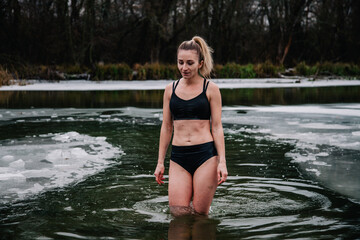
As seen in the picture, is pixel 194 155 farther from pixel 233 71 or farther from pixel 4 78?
pixel 233 71

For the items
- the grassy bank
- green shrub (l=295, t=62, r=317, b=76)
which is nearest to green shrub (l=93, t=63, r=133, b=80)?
the grassy bank

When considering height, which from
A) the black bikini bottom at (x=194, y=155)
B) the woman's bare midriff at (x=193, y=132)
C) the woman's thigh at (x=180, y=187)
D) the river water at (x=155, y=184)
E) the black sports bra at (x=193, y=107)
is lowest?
the river water at (x=155, y=184)

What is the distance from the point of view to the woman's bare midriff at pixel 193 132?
405 centimetres

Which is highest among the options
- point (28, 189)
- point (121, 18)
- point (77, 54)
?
point (121, 18)

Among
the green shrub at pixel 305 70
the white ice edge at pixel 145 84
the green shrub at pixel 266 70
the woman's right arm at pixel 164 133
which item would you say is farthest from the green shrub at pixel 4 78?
the woman's right arm at pixel 164 133

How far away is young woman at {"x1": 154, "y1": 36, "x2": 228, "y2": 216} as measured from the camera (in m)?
4.01

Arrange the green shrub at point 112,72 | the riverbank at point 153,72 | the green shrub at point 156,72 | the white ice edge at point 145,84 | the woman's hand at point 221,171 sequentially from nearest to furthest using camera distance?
the woman's hand at point 221,171, the white ice edge at point 145,84, the riverbank at point 153,72, the green shrub at point 112,72, the green shrub at point 156,72

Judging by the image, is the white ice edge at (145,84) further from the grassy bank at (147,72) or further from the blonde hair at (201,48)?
the blonde hair at (201,48)

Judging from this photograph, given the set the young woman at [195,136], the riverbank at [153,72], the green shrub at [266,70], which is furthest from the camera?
the green shrub at [266,70]

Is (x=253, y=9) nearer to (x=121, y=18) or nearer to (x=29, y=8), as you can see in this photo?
(x=121, y=18)

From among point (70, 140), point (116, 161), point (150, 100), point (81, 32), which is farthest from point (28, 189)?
point (81, 32)

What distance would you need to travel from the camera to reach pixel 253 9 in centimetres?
4069

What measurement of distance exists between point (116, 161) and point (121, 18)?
3345 centimetres

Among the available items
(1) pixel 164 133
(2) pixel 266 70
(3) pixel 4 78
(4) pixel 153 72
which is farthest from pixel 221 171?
(2) pixel 266 70
